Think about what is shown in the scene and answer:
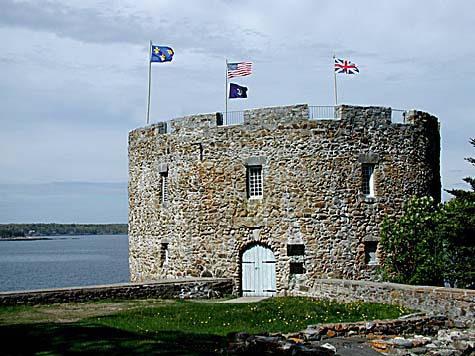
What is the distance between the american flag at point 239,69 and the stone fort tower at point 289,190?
62.1 inches

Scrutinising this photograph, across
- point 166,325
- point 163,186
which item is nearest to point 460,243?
point 166,325

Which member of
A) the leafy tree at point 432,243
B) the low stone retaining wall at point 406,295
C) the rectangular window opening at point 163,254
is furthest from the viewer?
the rectangular window opening at point 163,254

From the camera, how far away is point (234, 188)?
24203mm

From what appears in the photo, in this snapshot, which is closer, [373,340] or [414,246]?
[373,340]

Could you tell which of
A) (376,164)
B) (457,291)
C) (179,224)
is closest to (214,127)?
(179,224)

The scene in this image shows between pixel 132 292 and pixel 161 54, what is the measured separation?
1011 cm

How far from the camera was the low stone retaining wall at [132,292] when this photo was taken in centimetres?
1884

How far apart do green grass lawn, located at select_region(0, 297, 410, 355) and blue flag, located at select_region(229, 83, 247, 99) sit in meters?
8.44

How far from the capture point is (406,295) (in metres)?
18.5

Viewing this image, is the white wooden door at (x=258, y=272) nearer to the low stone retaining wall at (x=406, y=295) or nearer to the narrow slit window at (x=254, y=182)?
the low stone retaining wall at (x=406, y=295)

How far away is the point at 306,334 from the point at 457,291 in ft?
16.3

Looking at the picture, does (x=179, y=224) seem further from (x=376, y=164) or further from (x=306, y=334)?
(x=306, y=334)

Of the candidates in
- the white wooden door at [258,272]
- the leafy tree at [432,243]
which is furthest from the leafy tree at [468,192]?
the white wooden door at [258,272]

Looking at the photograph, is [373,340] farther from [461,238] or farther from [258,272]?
[258,272]
